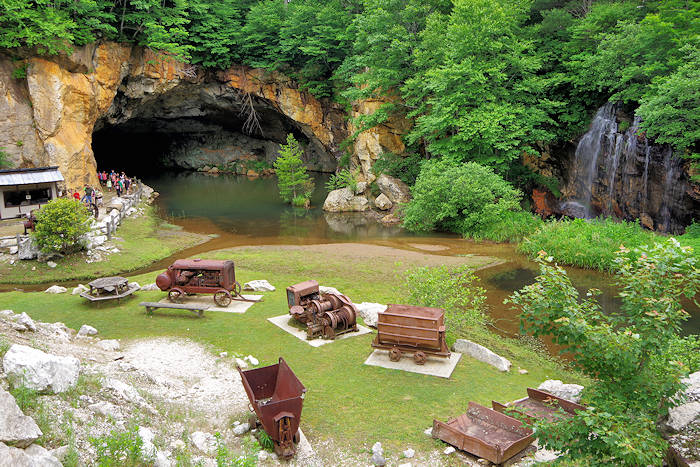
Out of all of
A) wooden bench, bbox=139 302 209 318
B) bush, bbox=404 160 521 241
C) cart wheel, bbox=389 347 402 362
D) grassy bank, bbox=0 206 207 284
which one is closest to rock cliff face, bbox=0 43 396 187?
grassy bank, bbox=0 206 207 284

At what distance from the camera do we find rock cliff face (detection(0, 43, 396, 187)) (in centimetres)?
3225

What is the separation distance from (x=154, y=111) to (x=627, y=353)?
54.3 meters

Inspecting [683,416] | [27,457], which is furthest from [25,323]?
[683,416]

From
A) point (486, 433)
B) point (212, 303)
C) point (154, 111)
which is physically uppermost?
point (154, 111)

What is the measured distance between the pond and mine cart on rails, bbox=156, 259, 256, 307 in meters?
6.67

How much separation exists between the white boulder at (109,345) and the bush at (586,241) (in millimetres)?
18808

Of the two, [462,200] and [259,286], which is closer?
[259,286]

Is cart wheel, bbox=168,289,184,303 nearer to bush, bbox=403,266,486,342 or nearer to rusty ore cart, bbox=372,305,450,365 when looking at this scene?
rusty ore cart, bbox=372,305,450,365

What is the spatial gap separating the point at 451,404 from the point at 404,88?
2820cm

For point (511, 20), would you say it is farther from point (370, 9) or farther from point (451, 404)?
point (451, 404)

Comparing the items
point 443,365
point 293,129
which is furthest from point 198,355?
point 293,129

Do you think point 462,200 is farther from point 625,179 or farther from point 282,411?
point 282,411

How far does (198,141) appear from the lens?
6531 cm

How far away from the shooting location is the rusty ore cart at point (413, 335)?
38.0 ft
